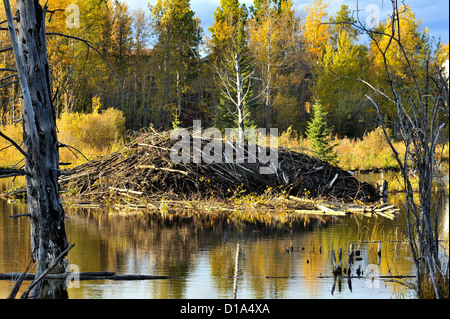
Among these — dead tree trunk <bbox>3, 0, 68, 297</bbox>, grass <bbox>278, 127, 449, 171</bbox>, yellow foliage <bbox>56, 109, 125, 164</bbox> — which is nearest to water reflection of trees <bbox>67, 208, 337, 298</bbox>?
dead tree trunk <bbox>3, 0, 68, 297</bbox>

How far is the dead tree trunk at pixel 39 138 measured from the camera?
6.84 m

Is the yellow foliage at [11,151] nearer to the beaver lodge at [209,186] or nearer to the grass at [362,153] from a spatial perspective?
the beaver lodge at [209,186]

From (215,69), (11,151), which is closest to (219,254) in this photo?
(11,151)

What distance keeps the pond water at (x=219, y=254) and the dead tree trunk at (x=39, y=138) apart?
2.26 feet

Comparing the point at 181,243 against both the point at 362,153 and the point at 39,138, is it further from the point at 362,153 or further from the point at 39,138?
the point at 362,153

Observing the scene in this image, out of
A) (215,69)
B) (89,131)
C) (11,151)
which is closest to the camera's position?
(11,151)

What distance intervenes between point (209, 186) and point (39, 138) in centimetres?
958

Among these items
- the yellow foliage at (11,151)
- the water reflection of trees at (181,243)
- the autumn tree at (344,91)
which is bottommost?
the water reflection of trees at (181,243)

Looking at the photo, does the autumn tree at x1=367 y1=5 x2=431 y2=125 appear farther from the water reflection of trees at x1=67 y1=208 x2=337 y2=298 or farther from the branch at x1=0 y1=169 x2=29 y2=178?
the branch at x1=0 y1=169 x2=29 y2=178

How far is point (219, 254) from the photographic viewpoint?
9383mm

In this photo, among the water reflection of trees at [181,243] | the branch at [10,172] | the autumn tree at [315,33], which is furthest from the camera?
the autumn tree at [315,33]

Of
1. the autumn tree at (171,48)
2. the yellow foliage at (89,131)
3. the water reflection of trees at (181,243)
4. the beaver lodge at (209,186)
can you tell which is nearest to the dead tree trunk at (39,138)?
the water reflection of trees at (181,243)

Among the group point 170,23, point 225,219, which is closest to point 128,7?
point 170,23

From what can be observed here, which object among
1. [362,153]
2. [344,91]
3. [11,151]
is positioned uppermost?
[344,91]
